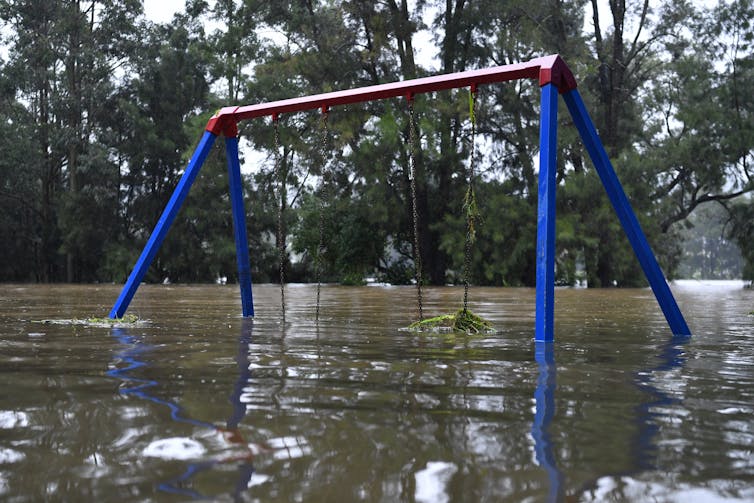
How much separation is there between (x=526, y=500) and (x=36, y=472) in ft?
2.67

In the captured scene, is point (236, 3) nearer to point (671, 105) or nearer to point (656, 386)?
point (671, 105)

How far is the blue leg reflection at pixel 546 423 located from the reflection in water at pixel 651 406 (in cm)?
16

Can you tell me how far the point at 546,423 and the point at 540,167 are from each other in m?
2.68

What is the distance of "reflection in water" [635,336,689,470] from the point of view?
4.66 feet

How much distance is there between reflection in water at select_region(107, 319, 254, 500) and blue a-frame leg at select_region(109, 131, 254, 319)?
184 cm

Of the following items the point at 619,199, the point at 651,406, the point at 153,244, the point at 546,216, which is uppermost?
the point at 619,199

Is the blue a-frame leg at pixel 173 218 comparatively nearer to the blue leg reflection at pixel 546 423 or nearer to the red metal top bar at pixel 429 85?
the red metal top bar at pixel 429 85

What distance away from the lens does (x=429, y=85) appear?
4.82 meters

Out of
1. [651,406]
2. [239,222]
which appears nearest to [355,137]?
[239,222]

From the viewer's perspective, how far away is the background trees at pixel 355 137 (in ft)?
65.0

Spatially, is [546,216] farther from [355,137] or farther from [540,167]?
[355,137]

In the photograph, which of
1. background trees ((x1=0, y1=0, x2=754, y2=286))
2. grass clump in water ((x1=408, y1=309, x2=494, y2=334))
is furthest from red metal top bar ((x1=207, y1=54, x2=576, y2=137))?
background trees ((x1=0, y1=0, x2=754, y2=286))

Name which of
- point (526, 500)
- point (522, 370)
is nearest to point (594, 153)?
point (522, 370)

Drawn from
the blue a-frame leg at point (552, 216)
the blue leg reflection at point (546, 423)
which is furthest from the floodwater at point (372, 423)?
the blue a-frame leg at point (552, 216)
